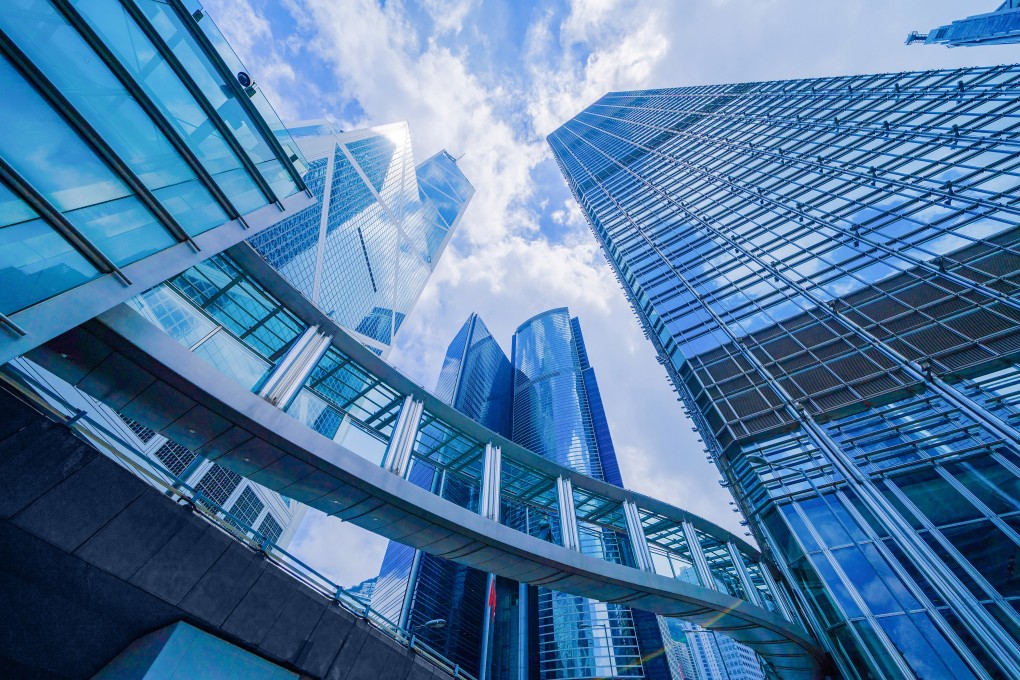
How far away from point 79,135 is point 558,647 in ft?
192

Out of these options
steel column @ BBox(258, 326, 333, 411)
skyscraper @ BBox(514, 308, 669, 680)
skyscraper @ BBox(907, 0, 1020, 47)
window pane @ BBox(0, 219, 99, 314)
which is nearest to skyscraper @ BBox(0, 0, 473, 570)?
window pane @ BBox(0, 219, 99, 314)

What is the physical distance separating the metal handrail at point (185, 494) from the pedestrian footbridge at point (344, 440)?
123 centimetres

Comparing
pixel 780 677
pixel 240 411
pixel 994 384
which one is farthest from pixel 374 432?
pixel 994 384

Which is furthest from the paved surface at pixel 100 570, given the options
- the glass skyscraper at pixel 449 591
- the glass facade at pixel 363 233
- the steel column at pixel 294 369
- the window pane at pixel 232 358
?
the glass facade at pixel 363 233

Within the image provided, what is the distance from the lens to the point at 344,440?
12.1m

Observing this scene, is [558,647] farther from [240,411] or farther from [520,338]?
[520,338]

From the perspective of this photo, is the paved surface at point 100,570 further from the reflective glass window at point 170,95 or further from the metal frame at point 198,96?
the metal frame at point 198,96

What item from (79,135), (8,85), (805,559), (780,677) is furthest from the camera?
(780,677)

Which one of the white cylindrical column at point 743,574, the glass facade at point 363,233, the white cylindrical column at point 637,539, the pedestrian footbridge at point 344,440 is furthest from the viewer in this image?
the glass facade at point 363,233

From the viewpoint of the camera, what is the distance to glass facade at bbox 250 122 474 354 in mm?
56109

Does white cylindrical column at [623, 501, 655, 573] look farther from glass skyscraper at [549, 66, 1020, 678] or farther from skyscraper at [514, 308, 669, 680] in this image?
glass skyscraper at [549, 66, 1020, 678]

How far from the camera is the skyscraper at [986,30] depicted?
129ft

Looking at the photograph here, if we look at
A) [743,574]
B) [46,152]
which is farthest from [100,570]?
A: [743,574]

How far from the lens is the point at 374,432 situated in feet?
50.4
